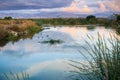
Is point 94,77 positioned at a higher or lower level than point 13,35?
higher

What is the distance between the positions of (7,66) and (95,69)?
13.7m

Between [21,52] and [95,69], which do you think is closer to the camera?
[95,69]

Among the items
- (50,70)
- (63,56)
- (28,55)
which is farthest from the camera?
(28,55)

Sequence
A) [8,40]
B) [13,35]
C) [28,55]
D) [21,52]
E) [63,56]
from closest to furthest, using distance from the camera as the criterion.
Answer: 1. [63,56]
2. [28,55]
3. [21,52]
4. [8,40]
5. [13,35]

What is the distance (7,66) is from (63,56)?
11.5ft

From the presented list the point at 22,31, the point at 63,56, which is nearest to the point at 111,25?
the point at 63,56

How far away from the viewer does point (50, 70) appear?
13586mm

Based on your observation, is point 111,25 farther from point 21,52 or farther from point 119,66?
point 21,52

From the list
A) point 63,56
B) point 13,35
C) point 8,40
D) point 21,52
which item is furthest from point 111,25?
point 13,35

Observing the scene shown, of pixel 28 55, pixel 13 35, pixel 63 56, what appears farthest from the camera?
pixel 13 35

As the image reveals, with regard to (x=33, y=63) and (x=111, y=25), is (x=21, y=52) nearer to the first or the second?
(x=33, y=63)

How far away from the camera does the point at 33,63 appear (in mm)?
16328

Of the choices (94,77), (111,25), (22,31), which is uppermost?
(111,25)

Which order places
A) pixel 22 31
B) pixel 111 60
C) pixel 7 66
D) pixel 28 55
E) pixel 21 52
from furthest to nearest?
pixel 22 31 → pixel 21 52 → pixel 28 55 → pixel 7 66 → pixel 111 60
